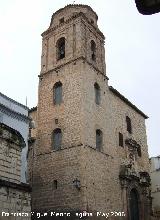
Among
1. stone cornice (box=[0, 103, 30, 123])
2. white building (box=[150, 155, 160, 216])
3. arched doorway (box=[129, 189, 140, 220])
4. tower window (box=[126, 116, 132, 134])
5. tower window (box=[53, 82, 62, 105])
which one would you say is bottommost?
arched doorway (box=[129, 189, 140, 220])

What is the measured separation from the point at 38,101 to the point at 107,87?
189 inches

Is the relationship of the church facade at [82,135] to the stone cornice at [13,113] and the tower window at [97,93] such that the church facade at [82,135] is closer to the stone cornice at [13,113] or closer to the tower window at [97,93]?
the tower window at [97,93]

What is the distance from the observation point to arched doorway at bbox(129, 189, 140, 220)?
20141 mm

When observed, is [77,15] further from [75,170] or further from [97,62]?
[75,170]

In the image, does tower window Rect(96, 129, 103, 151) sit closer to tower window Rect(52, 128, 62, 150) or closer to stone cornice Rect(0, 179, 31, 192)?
tower window Rect(52, 128, 62, 150)

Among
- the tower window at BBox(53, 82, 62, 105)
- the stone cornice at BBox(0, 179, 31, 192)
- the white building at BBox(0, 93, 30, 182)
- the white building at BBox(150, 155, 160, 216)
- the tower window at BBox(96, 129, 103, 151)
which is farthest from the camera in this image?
the white building at BBox(150, 155, 160, 216)

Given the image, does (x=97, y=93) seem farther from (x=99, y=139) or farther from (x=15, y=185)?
(x=15, y=185)

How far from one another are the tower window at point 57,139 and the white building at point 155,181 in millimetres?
10055

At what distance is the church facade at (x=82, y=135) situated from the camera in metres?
17.2

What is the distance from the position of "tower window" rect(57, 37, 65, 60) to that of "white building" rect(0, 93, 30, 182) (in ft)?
22.2

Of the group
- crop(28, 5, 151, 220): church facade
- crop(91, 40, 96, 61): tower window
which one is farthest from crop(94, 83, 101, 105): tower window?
crop(91, 40, 96, 61): tower window

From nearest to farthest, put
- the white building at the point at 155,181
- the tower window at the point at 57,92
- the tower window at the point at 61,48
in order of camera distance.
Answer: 1. the tower window at the point at 57,92
2. the tower window at the point at 61,48
3. the white building at the point at 155,181

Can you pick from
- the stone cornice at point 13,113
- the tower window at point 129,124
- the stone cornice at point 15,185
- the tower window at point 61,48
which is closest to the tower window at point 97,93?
the tower window at point 61,48

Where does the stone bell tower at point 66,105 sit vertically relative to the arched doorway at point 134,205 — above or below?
above
